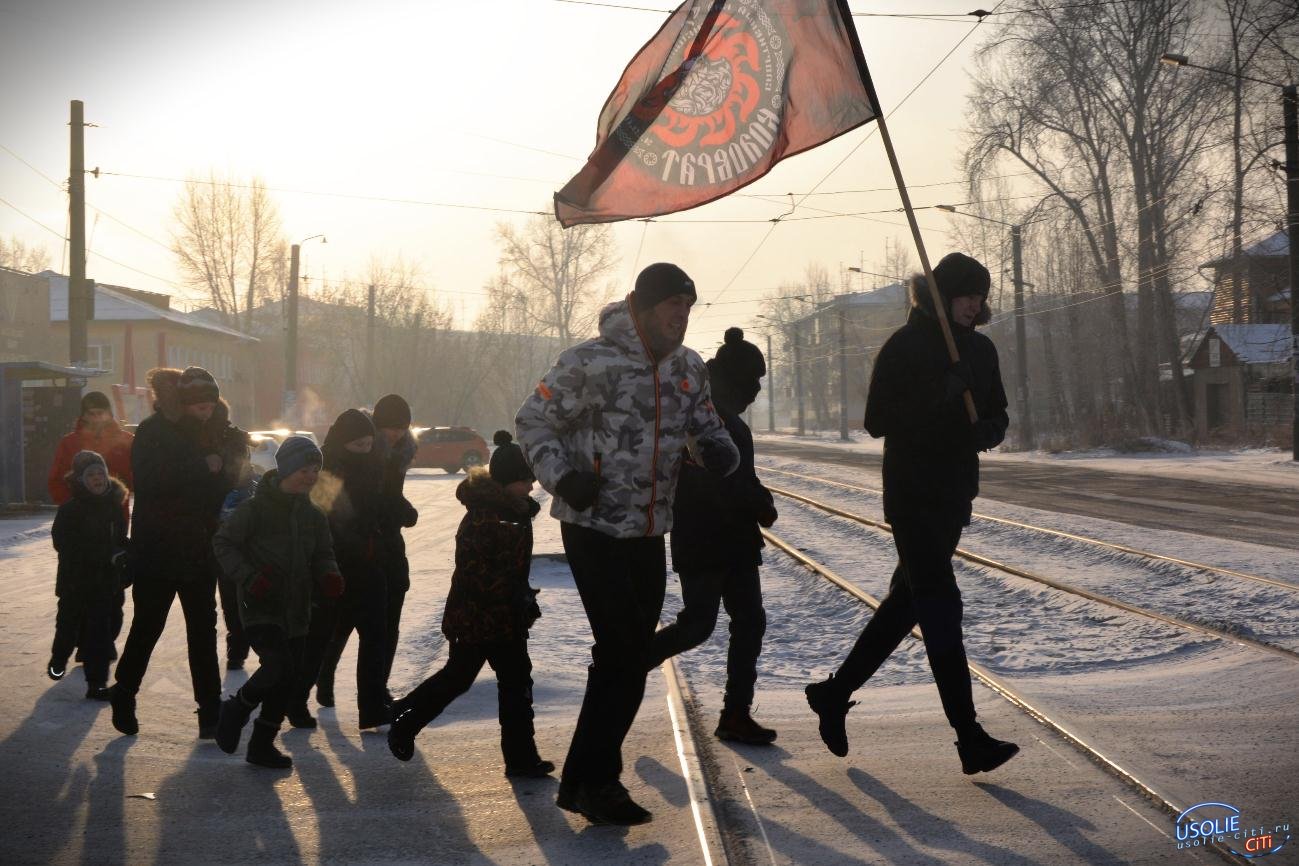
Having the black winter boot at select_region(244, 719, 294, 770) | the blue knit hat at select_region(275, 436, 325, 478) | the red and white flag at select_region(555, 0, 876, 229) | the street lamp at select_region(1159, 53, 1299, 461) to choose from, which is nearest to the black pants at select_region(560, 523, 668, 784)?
the black winter boot at select_region(244, 719, 294, 770)

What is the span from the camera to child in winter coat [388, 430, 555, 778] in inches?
201

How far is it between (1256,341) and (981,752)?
51.5 meters

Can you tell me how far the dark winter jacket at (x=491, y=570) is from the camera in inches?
201

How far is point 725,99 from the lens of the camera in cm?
609

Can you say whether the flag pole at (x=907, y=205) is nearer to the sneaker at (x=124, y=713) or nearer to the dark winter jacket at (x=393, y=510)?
the dark winter jacket at (x=393, y=510)

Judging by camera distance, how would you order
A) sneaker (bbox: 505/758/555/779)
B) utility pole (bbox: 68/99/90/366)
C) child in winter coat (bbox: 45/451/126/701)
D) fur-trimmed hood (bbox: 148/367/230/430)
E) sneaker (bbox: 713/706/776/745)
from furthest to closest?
utility pole (bbox: 68/99/90/366), child in winter coat (bbox: 45/451/126/701), fur-trimmed hood (bbox: 148/367/230/430), sneaker (bbox: 713/706/776/745), sneaker (bbox: 505/758/555/779)

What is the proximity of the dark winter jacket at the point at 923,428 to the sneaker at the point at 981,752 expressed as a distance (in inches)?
30.2

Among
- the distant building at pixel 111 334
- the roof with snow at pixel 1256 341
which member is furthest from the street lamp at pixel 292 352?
the roof with snow at pixel 1256 341

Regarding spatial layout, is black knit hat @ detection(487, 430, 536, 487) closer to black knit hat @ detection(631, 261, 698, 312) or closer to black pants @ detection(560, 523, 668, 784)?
black pants @ detection(560, 523, 668, 784)

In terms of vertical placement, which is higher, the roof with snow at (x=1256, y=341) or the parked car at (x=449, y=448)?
the roof with snow at (x=1256, y=341)

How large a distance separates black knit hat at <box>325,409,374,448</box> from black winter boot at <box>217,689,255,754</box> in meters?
1.32

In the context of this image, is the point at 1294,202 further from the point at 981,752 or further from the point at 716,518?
the point at 981,752

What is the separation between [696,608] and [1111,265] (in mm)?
43723

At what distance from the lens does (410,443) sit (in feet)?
22.4
